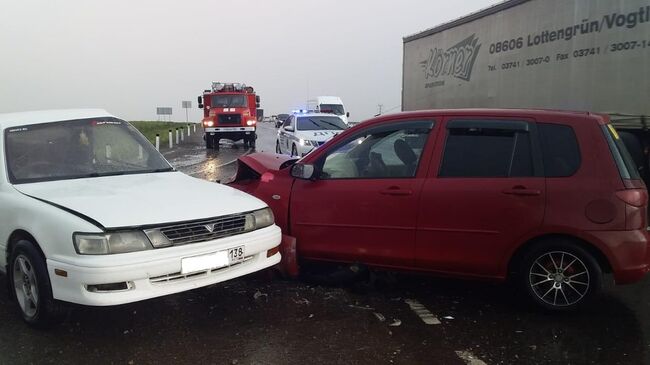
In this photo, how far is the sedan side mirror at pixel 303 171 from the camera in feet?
15.8

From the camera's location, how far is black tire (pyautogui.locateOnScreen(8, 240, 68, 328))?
12.1 ft

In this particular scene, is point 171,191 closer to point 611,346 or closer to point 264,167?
point 264,167

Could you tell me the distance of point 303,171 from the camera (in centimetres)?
485

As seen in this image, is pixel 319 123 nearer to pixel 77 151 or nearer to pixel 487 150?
pixel 77 151

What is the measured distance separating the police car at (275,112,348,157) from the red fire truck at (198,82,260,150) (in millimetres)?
9322

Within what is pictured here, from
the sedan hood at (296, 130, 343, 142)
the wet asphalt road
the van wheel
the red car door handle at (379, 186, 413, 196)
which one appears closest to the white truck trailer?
the sedan hood at (296, 130, 343, 142)

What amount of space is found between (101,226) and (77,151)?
1684 millimetres

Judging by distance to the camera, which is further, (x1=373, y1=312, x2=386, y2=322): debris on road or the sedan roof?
the sedan roof

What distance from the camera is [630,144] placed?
26.1 feet

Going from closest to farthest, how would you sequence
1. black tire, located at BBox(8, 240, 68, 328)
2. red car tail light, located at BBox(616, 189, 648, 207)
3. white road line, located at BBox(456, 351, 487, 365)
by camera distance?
white road line, located at BBox(456, 351, 487, 365), black tire, located at BBox(8, 240, 68, 328), red car tail light, located at BBox(616, 189, 648, 207)

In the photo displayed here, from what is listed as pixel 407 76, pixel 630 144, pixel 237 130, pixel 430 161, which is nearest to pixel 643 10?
pixel 630 144

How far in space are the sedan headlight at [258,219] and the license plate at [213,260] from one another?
0.23 meters

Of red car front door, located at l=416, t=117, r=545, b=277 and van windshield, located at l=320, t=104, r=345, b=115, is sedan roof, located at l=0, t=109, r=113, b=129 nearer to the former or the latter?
red car front door, located at l=416, t=117, r=545, b=277

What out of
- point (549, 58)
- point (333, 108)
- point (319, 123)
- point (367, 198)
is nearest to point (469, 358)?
point (367, 198)
